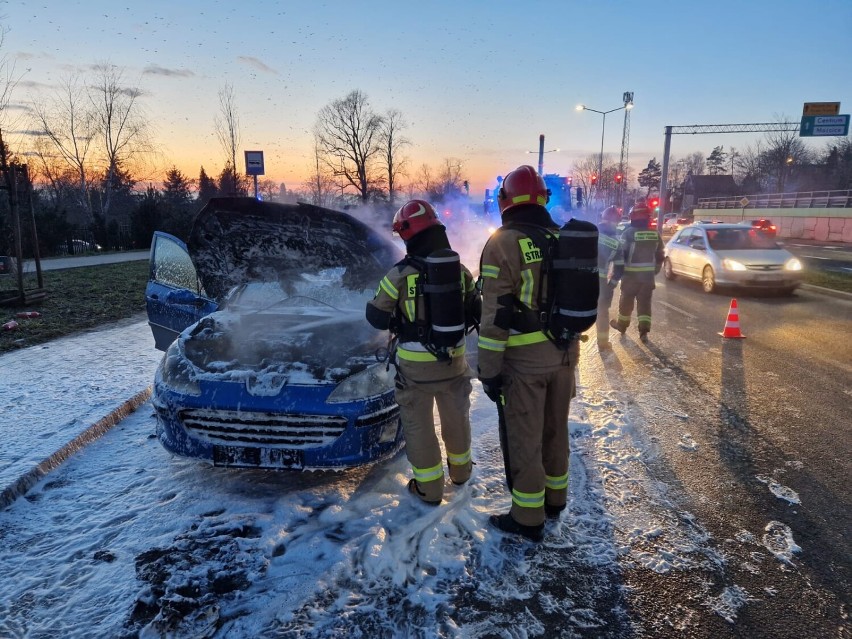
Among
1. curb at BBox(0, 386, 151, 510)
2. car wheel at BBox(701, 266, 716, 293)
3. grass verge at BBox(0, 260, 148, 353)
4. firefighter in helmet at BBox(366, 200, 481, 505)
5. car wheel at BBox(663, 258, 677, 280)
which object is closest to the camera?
firefighter in helmet at BBox(366, 200, 481, 505)

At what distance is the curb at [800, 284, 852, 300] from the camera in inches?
432

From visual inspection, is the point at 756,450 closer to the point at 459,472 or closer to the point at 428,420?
Answer: the point at 459,472

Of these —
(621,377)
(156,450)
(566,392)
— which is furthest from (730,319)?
(156,450)

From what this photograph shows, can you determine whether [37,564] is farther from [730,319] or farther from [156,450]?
[730,319]

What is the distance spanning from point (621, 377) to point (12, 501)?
18.6 ft

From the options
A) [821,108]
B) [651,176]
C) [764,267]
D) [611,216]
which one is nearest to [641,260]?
[611,216]

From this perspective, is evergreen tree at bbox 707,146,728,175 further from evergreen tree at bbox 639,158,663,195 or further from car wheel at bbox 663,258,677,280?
car wheel at bbox 663,258,677,280

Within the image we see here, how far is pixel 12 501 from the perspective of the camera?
3.55 meters

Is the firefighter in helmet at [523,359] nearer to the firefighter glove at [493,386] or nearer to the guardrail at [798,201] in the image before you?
the firefighter glove at [493,386]

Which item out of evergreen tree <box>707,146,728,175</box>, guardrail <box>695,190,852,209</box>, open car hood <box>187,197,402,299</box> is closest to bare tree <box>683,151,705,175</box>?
evergreen tree <box>707,146,728,175</box>

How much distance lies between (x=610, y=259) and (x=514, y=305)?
18.1ft

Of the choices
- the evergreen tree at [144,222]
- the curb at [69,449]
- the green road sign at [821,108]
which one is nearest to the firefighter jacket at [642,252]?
the curb at [69,449]

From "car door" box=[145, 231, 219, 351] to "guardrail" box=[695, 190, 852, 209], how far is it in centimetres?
3888

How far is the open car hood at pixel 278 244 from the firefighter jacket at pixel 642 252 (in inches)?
173
